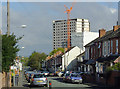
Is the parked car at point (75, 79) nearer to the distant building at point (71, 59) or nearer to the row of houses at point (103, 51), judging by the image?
the row of houses at point (103, 51)

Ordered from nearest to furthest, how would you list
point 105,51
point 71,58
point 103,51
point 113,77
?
point 113,77, point 105,51, point 103,51, point 71,58

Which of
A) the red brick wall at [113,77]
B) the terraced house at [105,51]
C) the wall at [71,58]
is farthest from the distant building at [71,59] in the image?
the red brick wall at [113,77]

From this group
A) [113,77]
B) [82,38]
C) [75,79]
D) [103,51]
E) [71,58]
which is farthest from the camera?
[82,38]

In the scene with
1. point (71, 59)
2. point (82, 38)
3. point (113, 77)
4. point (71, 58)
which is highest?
point (82, 38)

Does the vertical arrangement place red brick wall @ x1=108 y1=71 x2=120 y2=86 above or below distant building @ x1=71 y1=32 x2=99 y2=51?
below

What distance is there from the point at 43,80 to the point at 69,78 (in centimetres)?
814

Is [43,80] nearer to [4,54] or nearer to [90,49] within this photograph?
[4,54]

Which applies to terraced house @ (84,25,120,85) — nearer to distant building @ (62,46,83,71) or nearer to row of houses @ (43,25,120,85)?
row of houses @ (43,25,120,85)

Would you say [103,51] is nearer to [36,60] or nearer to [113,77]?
[113,77]

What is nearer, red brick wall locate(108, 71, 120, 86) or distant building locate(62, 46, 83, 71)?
red brick wall locate(108, 71, 120, 86)

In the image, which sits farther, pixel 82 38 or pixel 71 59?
pixel 82 38

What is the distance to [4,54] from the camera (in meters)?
21.3

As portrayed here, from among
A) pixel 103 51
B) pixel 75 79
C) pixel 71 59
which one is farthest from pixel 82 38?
pixel 75 79

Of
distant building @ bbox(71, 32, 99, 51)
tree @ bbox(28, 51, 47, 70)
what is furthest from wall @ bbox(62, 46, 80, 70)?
tree @ bbox(28, 51, 47, 70)
